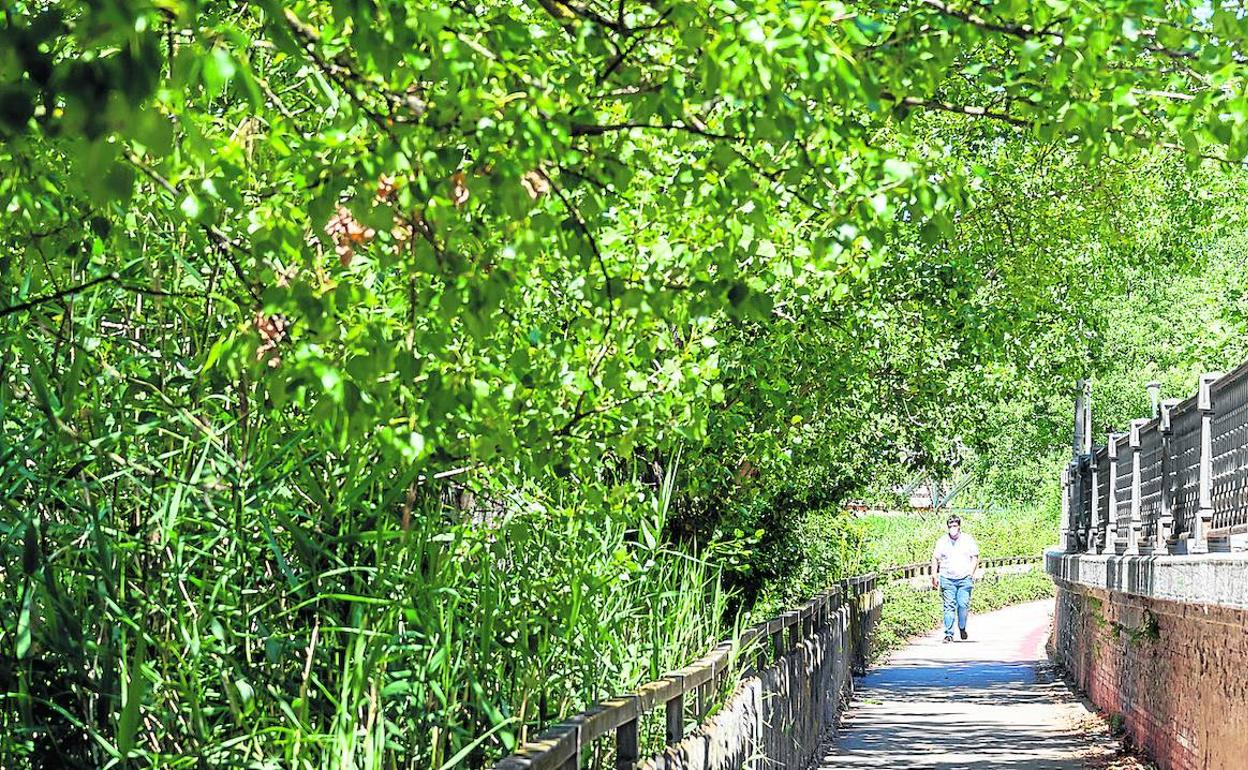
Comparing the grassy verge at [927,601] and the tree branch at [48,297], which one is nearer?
the tree branch at [48,297]

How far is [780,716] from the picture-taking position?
10938 millimetres

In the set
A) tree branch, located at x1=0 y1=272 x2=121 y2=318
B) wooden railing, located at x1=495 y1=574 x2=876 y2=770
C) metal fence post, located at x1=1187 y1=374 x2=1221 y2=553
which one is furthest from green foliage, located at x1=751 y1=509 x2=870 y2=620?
tree branch, located at x1=0 y1=272 x2=121 y2=318

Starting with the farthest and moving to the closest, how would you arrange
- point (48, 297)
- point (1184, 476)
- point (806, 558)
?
1. point (806, 558)
2. point (1184, 476)
3. point (48, 297)

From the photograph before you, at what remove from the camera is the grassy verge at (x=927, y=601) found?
2974 cm

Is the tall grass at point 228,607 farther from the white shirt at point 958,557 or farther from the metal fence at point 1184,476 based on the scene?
the white shirt at point 958,557

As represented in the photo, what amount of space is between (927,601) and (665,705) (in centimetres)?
2924

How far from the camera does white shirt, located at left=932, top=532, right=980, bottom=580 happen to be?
26.8 meters

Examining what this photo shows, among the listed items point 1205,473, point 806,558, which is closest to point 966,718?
point 806,558

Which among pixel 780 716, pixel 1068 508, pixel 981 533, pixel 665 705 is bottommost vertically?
pixel 780 716

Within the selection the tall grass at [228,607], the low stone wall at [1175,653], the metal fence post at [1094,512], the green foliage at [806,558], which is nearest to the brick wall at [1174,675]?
the low stone wall at [1175,653]

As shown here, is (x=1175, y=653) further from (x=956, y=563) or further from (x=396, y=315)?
(x=956, y=563)

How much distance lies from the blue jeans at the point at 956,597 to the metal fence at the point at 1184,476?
282 inches

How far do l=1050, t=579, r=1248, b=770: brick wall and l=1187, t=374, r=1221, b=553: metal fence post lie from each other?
1.43ft

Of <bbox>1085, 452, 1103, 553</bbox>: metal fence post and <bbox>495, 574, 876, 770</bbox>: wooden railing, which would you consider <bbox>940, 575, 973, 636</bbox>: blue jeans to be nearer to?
<bbox>1085, 452, 1103, 553</bbox>: metal fence post
